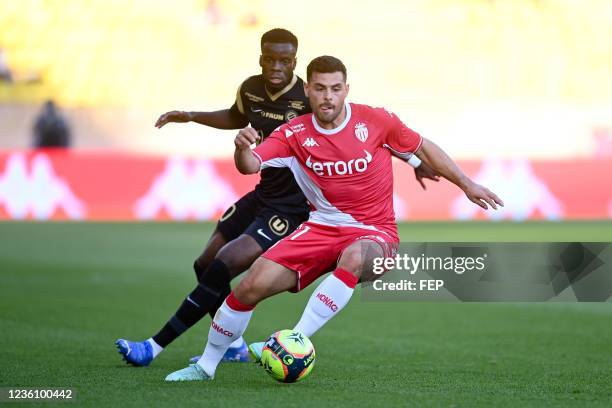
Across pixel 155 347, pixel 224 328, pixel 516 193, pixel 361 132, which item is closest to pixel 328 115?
pixel 361 132

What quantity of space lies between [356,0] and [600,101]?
8.46 m

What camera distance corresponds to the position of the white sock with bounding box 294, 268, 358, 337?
22.0ft

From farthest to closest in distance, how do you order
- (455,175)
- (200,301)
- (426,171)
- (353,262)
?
(200,301), (426,171), (455,175), (353,262)

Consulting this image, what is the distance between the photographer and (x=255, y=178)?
2350 centimetres

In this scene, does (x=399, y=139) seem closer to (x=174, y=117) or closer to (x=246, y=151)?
(x=246, y=151)

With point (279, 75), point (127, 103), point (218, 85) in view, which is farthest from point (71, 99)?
point (279, 75)

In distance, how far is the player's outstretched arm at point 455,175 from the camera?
7.06 m

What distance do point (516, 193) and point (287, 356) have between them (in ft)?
63.3

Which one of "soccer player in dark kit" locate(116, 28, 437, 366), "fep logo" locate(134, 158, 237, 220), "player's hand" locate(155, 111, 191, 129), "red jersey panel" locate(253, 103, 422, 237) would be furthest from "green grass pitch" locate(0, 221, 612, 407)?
"fep logo" locate(134, 158, 237, 220)

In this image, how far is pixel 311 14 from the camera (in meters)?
36.2

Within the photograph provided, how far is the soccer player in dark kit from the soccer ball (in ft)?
3.70

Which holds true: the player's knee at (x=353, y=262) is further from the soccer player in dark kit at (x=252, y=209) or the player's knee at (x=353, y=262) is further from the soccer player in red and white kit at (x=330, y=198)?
the soccer player in dark kit at (x=252, y=209)

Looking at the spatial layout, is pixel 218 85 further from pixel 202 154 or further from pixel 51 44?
pixel 51 44

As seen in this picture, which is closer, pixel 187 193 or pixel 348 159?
pixel 348 159
